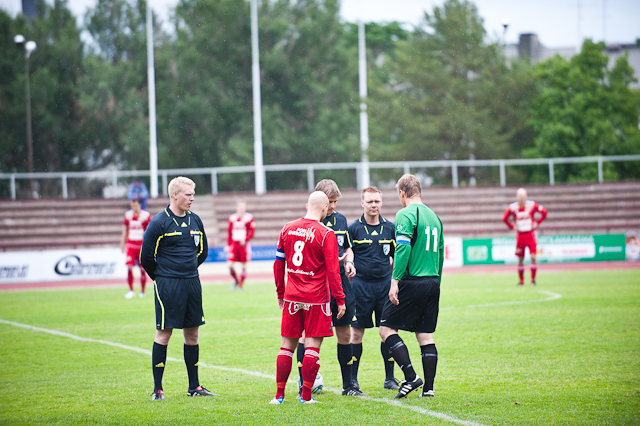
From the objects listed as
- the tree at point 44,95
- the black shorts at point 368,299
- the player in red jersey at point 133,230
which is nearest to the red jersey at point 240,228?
the player in red jersey at point 133,230

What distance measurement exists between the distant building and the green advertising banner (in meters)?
25.1

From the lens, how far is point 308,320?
638cm

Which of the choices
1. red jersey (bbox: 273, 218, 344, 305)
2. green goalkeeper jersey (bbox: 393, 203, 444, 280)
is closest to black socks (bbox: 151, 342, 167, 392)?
red jersey (bbox: 273, 218, 344, 305)

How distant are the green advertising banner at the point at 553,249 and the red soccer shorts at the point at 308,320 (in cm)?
2011

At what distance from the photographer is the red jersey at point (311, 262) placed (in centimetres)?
632

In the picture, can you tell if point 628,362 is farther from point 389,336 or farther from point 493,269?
point 493,269

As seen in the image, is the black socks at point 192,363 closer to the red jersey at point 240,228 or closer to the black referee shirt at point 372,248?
the black referee shirt at point 372,248

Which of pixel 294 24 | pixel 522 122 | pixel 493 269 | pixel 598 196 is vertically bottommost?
pixel 493 269

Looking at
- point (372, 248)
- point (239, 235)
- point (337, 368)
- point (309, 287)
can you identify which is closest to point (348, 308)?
point (372, 248)

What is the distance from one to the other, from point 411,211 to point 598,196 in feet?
92.5

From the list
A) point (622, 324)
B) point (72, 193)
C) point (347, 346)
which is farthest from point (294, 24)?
point (347, 346)

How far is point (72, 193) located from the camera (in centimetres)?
3269

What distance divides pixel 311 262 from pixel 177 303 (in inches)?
60.0

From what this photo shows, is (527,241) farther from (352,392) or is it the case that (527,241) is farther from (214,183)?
(214,183)
